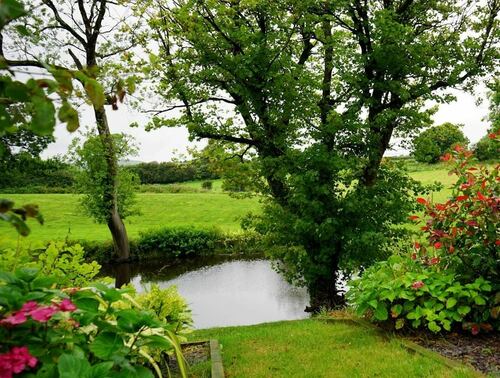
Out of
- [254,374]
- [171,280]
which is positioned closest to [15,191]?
[171,280]

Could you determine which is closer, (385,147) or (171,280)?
(385,147)

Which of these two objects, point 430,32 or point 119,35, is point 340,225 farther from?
point 119,35

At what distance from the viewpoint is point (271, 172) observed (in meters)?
10.7

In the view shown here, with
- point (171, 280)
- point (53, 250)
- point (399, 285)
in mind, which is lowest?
point (171, 280)

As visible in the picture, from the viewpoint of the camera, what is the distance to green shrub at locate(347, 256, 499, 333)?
185 inches

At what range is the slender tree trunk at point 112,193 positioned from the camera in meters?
18.6

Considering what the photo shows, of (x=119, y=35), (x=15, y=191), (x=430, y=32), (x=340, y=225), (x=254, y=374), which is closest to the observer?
(x=254, y=374)

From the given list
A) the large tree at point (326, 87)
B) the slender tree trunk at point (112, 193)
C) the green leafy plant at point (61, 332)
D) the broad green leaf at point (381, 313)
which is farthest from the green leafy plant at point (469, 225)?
the slender tree trunk at point (112, 193)

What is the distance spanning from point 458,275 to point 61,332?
14.5 ft

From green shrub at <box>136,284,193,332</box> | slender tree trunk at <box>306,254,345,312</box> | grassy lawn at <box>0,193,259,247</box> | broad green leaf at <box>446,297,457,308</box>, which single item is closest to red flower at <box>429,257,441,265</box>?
broad green leaf at <box>446,297,457,308</box>

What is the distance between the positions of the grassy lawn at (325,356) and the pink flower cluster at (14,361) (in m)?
2.81

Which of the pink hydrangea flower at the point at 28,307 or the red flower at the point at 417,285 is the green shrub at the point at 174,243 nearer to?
the red flower at the point at 417,285

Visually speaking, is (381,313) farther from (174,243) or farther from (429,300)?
(174,243)

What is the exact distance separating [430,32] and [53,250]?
40.0 feet
